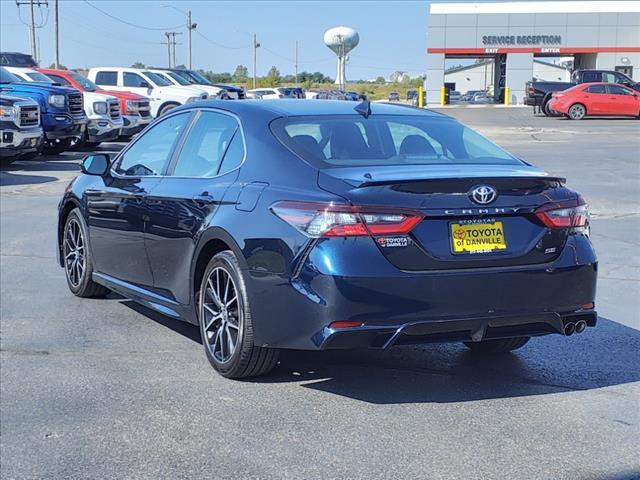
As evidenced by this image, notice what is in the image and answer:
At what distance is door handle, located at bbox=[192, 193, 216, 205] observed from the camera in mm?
5011

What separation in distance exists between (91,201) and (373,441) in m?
3.48

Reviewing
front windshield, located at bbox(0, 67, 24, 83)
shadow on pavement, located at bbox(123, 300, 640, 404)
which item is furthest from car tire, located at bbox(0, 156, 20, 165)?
shadow on pavement, located at bbox(123, 300, 640, 404)

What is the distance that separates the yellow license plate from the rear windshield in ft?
1.98

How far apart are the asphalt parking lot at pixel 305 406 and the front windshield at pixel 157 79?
2104cm

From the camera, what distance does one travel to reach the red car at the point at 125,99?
23.6 meters

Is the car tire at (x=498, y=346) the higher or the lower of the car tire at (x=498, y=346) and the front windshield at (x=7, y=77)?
the lower

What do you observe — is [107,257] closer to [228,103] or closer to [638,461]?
[228,103]

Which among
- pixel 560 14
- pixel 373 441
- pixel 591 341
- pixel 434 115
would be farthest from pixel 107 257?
pixel 560 14

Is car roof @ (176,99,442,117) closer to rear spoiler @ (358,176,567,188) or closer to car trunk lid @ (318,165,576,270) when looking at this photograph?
car trunk lid @ (318,165,576,270)

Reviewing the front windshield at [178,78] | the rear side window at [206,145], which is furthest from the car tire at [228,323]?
the front windshield at [178,78]

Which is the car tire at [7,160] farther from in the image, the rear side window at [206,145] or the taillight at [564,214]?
the taillight at [564,214]

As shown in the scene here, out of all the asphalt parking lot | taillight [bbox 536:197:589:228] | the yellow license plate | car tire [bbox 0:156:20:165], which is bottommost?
the asphalt parking lot

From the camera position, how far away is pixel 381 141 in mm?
5184

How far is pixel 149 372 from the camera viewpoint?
520 cm
